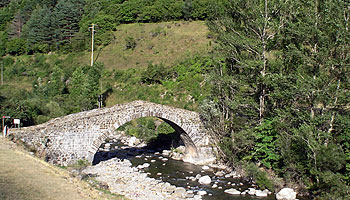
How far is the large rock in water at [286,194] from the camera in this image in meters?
16.3

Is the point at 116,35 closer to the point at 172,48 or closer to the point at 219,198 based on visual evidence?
the point at 172,48

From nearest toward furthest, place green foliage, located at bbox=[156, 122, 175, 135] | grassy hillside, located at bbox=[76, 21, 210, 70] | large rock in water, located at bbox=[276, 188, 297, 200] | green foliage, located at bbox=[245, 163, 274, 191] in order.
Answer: large rock in water, located at bbox=[276, 188, 297, 200] < green foliage, located at bbox=[245, 163, 274, 191] < green foliage, located at bbox=[156, 122, 175, 135] < grassy hillside, located at bbox=[76, 21, 210, 70]

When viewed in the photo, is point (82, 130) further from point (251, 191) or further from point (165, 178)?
point (251, 191)

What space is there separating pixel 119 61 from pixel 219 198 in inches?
1497

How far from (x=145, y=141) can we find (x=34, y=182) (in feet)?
54.7

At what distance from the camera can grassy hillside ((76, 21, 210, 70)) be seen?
49.1 metres

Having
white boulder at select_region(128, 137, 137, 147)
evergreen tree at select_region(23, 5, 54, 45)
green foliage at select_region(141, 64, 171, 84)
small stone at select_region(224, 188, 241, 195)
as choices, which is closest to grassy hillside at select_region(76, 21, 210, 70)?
green foliage at select_region(141, 64, 171, 84)

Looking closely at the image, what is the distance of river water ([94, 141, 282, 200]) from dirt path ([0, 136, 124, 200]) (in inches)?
227

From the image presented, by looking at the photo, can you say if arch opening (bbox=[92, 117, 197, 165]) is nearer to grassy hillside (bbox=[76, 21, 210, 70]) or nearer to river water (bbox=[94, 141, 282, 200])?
river water (bbox=[94, 141, 282, 200])

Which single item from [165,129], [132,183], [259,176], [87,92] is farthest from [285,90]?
[87,92]

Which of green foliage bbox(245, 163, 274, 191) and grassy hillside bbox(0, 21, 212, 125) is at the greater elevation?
grassy hillside bbox(0, 21, 212, 125)

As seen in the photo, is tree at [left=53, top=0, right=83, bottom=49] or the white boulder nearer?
the white boulder

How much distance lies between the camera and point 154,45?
2092 inches

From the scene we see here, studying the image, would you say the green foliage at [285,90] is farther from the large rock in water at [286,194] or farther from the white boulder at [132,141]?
the white boulder at [132,141]
